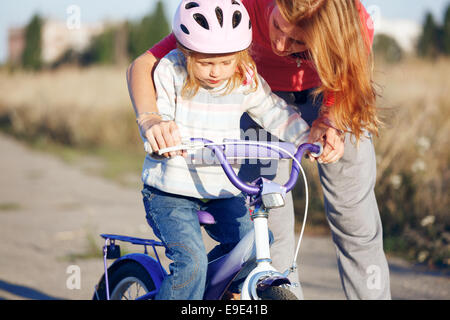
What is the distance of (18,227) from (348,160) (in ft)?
12.4

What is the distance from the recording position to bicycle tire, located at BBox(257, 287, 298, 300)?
1830 millimetres

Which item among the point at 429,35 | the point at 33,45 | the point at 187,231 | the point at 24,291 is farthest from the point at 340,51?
the point at 33,45

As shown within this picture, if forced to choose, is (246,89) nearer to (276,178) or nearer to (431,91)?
(276,178)

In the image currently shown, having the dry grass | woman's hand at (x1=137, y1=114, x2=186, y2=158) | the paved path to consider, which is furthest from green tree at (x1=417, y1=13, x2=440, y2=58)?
woman's hand at (x1=137, y1=114, x2=186, y2=158)

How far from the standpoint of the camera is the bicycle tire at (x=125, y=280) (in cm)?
237

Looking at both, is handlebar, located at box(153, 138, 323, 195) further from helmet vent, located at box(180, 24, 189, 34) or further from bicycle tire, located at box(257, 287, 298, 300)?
helmet vent, located at box(180, 24, 189, 34)

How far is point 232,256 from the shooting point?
82.4 inches

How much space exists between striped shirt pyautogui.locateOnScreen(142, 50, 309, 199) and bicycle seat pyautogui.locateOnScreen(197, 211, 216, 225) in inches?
2.7

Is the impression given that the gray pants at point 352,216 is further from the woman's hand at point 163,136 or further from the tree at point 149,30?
the tree at point 149,30

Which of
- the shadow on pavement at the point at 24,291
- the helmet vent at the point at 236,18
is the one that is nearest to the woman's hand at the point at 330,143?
the helmet vent at the point at 236,18

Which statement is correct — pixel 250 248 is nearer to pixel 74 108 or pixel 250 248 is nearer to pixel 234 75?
pixel 234 75

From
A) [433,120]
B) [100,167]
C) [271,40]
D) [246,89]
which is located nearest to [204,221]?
[246,89]

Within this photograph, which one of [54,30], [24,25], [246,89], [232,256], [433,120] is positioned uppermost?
[54,30]

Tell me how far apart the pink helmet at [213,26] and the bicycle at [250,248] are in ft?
1.23
